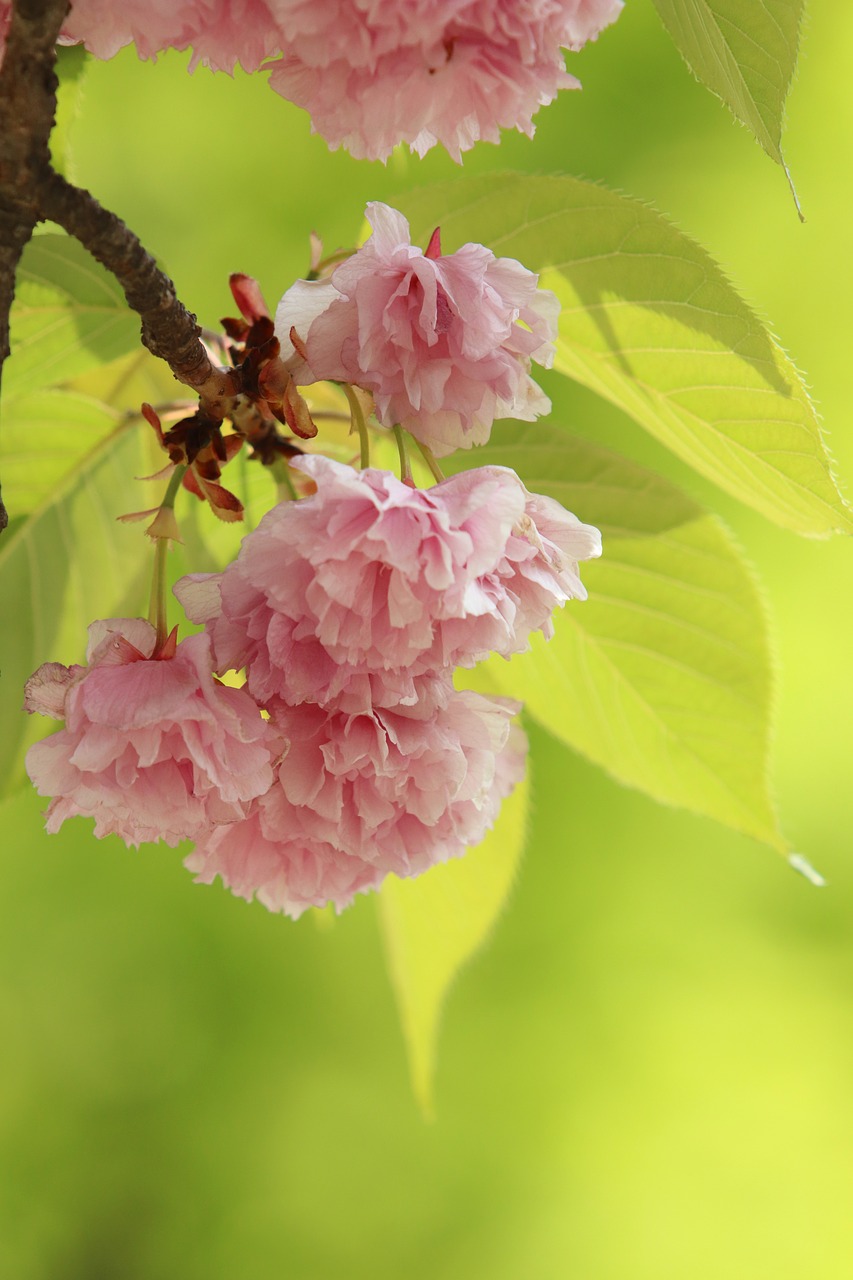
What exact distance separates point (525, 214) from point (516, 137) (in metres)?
1.67

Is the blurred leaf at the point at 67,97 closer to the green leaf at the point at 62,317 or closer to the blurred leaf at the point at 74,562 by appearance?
the green leaf at the point at 62,317

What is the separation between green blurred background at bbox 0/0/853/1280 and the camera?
2059mm

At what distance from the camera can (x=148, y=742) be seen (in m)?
0.36

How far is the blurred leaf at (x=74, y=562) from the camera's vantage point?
65cm

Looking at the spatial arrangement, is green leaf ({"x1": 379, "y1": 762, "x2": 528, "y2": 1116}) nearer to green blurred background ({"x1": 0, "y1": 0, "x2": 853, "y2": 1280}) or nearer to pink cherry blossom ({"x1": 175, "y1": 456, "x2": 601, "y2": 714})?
pink cherry blossom ({"x1": 175, "y1": 456, "x2": 601, "y2": 714})

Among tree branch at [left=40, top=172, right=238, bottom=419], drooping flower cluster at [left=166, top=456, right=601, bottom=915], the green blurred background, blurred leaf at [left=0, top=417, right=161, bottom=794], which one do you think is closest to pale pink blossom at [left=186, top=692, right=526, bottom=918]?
drooping flower cluster at [left=166, top=456, right=601, bottom=915]

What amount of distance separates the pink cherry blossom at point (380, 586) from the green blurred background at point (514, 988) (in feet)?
5.57

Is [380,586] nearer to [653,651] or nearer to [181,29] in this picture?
[181,29]

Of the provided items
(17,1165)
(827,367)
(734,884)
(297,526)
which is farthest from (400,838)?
(17,1165)

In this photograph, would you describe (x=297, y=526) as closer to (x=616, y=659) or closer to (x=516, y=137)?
(x=616, y=659)

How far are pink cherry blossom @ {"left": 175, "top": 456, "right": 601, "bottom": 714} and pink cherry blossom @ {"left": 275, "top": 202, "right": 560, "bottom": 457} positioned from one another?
0.11 ft

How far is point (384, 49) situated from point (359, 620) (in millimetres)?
156

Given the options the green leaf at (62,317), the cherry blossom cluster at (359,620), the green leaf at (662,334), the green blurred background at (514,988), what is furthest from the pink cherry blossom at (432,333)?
the green blurred background at (514,988)

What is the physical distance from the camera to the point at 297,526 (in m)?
0.33
